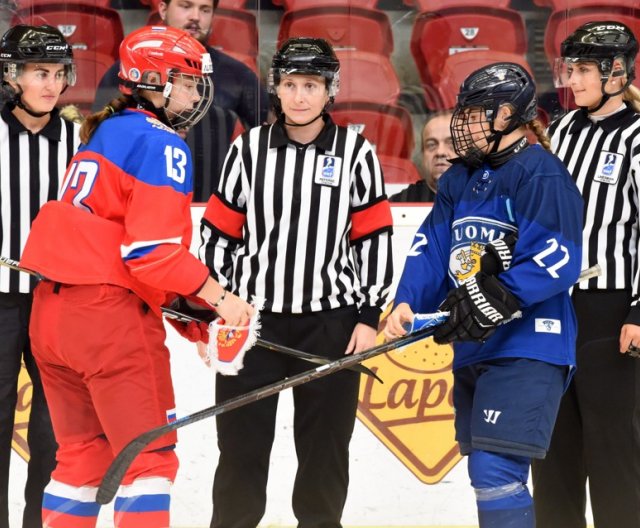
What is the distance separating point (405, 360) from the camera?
3439 mm

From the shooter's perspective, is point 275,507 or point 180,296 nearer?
point 180,296

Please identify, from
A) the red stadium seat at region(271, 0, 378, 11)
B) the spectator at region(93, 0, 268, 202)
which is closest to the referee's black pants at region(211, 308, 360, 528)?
the spectator at region(93, 0, 268, 202)

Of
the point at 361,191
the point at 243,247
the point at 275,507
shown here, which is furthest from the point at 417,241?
the point at 275,507

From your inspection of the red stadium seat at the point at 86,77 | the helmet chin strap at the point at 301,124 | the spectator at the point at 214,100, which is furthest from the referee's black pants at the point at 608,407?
the red stadium seat at the point at 86,77

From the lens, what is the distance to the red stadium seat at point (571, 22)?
3.71 metres

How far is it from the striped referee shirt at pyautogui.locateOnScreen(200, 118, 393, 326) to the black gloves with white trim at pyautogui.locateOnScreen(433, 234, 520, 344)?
1.49 feet

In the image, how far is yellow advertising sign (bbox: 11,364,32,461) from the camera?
3.41 meters

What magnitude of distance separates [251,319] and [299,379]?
0.17 meters

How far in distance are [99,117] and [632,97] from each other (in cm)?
136

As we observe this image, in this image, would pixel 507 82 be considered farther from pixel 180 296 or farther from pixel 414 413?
pixel 414 413

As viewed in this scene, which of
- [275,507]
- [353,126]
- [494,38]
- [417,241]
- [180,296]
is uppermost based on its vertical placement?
[494,38]

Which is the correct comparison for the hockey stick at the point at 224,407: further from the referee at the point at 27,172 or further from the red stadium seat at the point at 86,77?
the red stadium seat at the point at 86,77

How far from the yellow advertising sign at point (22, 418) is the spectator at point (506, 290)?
1.37 m

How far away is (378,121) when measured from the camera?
149 inches
